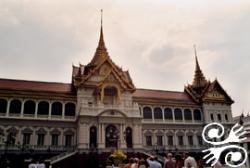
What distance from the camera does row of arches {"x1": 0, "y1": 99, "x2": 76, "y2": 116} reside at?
33625 millimetres

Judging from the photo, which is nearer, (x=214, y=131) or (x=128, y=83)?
(x=214, y=131)

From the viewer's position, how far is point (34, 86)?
37.4m

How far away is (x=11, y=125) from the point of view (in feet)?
108

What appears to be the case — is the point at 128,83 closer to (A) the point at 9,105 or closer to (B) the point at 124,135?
(B) the point at 124,135

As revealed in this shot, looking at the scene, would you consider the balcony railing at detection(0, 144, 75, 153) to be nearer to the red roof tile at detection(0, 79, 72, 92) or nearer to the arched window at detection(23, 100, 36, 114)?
the arched window at detection(23, 100, 36, 114)

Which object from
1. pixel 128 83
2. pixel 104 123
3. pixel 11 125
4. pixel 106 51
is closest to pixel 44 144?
pixel 11 125

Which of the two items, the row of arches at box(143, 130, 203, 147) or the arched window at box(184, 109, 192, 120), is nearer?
the row of arches at box(143, 130, 203, 147)

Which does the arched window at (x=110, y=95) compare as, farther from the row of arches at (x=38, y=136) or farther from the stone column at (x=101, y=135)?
the row of arches at (x=38, y=136)

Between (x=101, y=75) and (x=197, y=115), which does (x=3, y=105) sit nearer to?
(x=101, y=75)

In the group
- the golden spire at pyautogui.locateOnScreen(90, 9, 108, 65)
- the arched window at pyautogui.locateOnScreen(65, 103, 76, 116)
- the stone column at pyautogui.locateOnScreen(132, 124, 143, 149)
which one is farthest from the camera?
the golden spire at pyautogui.locateOnScreen(90, 9, 108, 65)

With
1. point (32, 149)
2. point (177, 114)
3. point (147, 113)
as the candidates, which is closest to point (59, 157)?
point (32, 149)

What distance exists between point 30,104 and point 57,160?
9374mm

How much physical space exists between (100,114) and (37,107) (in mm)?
8471

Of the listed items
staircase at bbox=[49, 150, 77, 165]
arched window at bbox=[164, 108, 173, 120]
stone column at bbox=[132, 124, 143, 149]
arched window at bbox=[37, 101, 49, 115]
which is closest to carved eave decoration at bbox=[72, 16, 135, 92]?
arched window at bbox=[37, 101, 49, 115]
